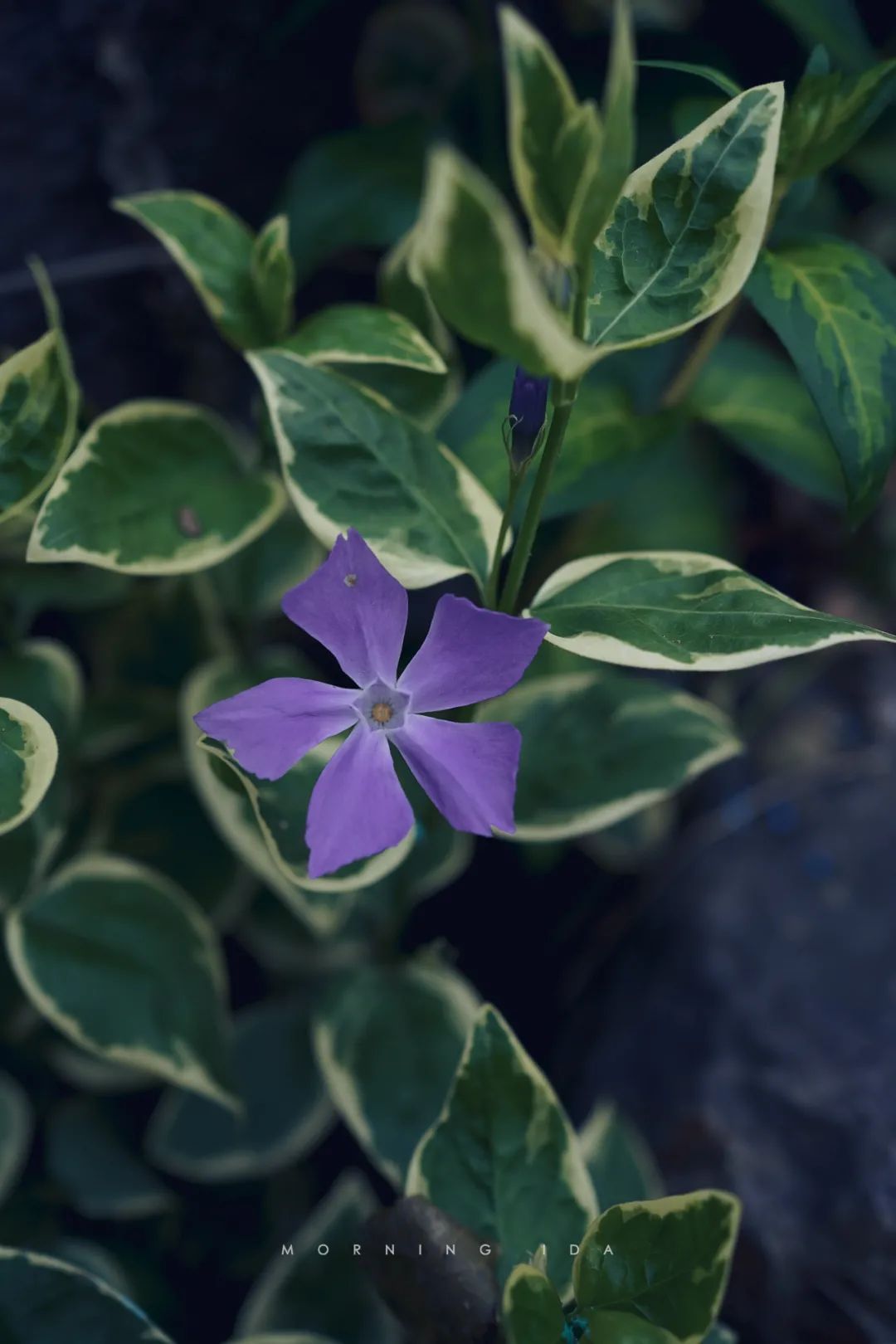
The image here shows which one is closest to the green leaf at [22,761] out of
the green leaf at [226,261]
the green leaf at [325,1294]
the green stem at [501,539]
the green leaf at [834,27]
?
the green stem at [501,539]

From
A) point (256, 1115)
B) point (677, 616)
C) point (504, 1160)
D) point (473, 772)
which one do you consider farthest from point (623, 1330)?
point (256, 1115)

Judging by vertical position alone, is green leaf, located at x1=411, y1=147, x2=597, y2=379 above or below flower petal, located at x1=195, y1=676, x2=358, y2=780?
above

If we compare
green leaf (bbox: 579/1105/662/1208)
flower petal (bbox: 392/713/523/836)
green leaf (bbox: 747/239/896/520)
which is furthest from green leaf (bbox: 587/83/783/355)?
green leaf (bbox: 579/1105/662/1208)

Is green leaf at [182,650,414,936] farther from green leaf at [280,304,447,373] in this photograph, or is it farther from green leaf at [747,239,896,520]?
green leaf at [747,239,896,520]

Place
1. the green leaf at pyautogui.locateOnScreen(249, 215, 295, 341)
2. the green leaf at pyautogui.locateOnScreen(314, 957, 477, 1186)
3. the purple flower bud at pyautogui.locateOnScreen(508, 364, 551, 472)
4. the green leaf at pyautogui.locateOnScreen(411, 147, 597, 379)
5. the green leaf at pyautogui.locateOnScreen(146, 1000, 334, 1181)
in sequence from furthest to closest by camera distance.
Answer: the green leaf at pyautogui.locateOnScreen(146, 1000, 334, 1181), the green leaf at pyautogui.locateOnScreen(314, 957, 477, 1186), the green leaf at pyautogui.locateOnScreen(249, 215, 295, 341), the purple flower bud at pyautogui.locateOnScreen(508, 364, 551, 472), the green leaf at pyautogui.locateOnScreen(411, 147, 597, 379)

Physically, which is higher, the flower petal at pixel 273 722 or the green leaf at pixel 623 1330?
the flower petal at pixel 273 722

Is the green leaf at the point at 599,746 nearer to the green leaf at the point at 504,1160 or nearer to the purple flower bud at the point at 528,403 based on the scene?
the green leaf at the point at 504,1160

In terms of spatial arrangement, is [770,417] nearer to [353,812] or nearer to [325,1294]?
[353,812]
